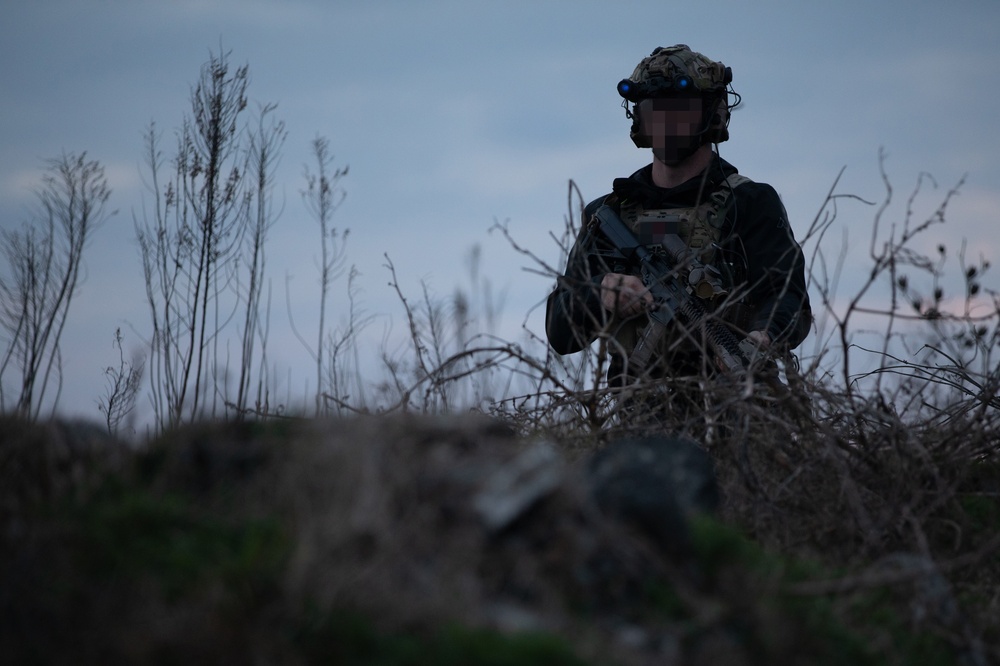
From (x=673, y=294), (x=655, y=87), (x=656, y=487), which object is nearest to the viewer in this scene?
(x=656, y=487)

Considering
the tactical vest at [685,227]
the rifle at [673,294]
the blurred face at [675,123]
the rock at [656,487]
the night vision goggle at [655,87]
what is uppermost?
the night vision goggle at [655,87]

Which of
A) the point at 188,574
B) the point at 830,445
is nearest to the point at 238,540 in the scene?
the point at 188,574

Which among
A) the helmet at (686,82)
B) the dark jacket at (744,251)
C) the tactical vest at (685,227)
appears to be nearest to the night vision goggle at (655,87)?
the helmet at (686,82)

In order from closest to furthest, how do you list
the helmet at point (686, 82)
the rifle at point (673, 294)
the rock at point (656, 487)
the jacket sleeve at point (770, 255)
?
the rock at point (656, 487) < the rifle at point (673, 294) < the jacket sleeve at point (770, 255) < the helmet at point (686, 82)

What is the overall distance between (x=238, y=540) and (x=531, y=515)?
2.06ft

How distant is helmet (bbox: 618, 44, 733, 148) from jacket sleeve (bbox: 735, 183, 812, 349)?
1.22ft

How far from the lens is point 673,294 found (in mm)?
3963

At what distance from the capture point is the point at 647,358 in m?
3.84

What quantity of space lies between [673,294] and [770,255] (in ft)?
1.86

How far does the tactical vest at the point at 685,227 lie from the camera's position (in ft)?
13.8

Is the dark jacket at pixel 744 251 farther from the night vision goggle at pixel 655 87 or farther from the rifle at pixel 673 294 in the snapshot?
the night vision goggle at pixel 655 87

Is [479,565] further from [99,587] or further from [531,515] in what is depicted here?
[99,587]

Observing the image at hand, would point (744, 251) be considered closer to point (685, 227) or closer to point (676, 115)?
point (685, 227)

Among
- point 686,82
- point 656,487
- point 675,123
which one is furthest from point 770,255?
point 656,487
